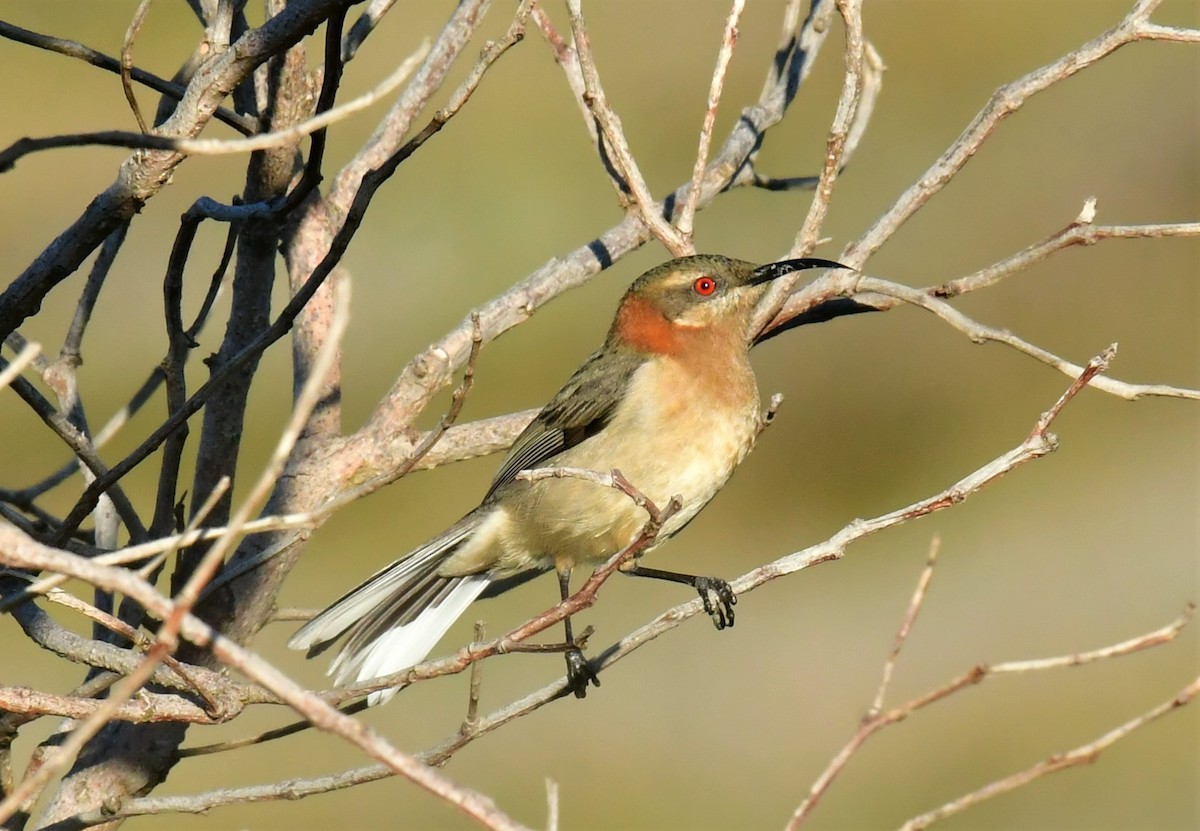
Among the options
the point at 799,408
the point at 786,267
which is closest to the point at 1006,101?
the point at 786,267

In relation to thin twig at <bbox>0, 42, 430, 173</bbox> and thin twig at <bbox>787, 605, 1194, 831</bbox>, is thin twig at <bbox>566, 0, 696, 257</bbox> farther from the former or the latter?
thin twig at <bbox>787, 605, 1194, 831</bbox>

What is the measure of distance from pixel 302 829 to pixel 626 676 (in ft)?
9.80

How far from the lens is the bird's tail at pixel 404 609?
5301 millimetres

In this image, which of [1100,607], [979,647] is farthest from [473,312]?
[1100,607]

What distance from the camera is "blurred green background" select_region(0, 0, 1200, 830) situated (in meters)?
10.5

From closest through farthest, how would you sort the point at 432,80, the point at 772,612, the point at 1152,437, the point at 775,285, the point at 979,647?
the point at 432,80 < the point at 775,285 < the point at 979,647 < the point at 772,612 < the point at 1152,437

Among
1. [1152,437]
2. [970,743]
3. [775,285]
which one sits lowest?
[970,743]

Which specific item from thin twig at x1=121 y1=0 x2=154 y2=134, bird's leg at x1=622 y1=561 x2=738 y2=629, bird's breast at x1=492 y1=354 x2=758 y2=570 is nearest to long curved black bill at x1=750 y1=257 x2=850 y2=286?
bird's breast at x1=492 y1=354 x2=758 y2=570

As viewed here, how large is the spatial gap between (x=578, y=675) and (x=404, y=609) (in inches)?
65.7

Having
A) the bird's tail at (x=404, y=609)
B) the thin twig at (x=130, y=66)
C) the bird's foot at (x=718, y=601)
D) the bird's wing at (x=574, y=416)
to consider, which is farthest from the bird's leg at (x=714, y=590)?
the thin twig at (x=130, y=66)

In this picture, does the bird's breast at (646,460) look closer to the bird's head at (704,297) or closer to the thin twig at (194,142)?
the bird's head at (704,297)

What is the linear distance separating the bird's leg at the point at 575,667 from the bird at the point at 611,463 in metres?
0.02

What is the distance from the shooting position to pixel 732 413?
542 cm

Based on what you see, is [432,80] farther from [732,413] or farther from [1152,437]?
[1152,437]
